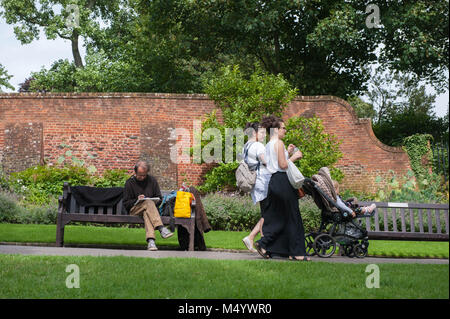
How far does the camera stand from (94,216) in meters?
8.37

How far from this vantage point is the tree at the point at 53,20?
25413 mm

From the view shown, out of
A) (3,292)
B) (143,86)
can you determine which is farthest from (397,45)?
(3,292)

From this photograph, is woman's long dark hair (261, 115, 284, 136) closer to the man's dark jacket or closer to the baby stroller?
the baby stroller

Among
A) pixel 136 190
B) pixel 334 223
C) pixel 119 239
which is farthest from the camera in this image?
pixel 119 239

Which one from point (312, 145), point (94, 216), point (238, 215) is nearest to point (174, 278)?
point (94, 216)

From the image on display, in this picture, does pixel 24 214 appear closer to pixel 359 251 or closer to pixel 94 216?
pixel 94 216

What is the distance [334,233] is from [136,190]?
299 centimetres

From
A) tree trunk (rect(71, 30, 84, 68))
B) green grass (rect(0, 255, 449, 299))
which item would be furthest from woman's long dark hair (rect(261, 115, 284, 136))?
tree trunk (rect(71, 30, 84, 68))

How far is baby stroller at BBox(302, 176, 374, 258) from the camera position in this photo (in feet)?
23.6

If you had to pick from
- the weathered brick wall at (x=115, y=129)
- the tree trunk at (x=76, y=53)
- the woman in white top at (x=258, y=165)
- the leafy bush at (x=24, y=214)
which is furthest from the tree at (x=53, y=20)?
the woman in white top at (x=258, y=165)

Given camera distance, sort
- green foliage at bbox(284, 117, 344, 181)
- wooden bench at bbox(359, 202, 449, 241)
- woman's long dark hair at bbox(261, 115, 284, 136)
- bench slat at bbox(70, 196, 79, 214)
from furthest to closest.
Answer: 1. green foliage at bbox(284, 117, 344, 181)
2. bench slat at bbox(70, 196, 79, 214)
3. woman's long dark hair at bbox(261, 115, 284, 136)
4. wooden bench at bbox(359, 202, 449, 241)

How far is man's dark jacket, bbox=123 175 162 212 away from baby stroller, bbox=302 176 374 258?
2.30 meters

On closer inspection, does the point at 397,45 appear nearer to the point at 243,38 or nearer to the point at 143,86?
the point at 243,38

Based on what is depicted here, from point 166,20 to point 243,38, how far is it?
384 centimetres
